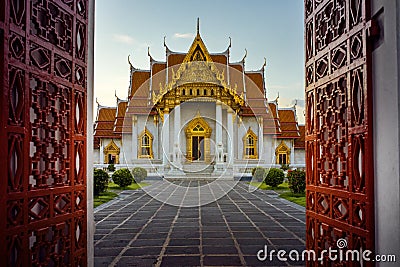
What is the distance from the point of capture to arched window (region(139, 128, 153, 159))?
25047 mm

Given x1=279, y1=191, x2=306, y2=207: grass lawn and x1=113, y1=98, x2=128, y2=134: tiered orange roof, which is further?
x1=113, y1=98, x2=128, y2=134: tiered orange roof

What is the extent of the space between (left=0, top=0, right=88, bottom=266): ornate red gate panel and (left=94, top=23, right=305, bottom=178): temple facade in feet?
60.8

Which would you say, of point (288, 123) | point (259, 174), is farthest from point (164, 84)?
point (259, 174)

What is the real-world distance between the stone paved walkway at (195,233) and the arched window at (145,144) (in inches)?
549

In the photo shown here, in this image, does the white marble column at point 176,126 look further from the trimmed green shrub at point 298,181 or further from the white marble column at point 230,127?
the trimmed green shrub at point 298,181

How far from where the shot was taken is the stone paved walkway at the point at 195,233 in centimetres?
527

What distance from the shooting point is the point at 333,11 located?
12.0 ft

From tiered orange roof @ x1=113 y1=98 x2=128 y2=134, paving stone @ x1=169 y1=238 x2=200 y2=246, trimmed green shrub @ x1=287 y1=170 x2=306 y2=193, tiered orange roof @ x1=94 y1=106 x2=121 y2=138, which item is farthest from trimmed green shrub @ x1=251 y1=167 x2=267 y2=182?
paving stone @ x1=169 y1=238 x2=200 y2=246

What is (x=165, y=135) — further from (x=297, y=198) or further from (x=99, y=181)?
(x=297, y=198)

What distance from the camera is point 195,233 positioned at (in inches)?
275

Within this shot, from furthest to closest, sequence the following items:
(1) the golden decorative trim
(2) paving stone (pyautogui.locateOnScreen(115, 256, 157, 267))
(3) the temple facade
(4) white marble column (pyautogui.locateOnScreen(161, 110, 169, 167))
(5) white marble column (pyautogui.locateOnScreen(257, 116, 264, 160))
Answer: (5) white marble column (pyautogui.locateOnScreen(257, 116, 264, 160)) → (1) the golden decorative trim → (4) white marble column (pyautogui.locateOnScreen(161, 110, 169, 167)) → (3) the temple facade → (2) paving stone (pyautogui.locateOnScreen(115, 256, 157, 267))

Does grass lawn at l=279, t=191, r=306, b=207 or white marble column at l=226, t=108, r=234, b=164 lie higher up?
white marble column at l=226, t=108, r=234, b=164

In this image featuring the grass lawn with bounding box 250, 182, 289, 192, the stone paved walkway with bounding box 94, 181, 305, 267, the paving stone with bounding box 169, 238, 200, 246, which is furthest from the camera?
the grass lawn with bounding box 250, 182, 289, 192

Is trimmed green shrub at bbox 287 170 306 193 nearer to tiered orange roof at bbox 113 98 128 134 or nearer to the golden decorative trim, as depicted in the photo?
the golden decorative trim
